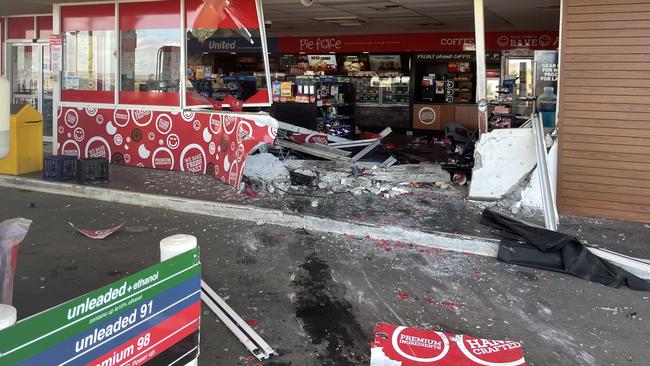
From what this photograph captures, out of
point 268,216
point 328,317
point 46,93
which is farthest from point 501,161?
point 46,93

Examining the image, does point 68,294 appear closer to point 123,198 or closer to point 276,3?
point 123,198

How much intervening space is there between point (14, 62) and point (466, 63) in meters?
14.0

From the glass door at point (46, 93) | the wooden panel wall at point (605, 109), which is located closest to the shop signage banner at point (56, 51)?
the glass door at point (46, 93)

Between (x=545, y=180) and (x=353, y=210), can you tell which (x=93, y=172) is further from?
(x=545, y=180)

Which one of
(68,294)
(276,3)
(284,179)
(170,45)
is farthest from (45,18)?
(68,294)

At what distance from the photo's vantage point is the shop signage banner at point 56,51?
11609mm

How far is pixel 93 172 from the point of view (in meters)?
9.53

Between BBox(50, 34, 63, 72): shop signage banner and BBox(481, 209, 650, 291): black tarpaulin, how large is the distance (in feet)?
31.8

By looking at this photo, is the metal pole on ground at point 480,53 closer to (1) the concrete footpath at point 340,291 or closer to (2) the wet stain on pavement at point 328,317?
(1) the concrete footpath at point 340,291

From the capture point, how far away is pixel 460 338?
4035mm

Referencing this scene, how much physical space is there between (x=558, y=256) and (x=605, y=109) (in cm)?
276

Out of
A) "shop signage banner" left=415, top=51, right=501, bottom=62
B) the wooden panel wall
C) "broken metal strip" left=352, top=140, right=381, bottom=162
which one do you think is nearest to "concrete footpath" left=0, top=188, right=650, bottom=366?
the wooden panel wall

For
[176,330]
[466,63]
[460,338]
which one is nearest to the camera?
[176,330]

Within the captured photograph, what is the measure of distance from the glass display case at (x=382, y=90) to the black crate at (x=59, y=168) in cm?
1238
